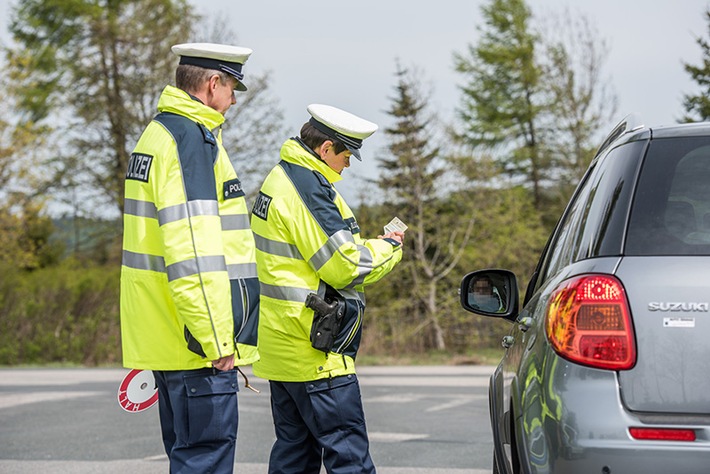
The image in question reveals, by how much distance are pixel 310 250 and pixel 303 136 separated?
0.59 meters

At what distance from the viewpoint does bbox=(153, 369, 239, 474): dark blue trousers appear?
4.12 m

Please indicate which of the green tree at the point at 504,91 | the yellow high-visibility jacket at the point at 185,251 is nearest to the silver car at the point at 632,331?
the yellow high-visibility jacket at the point at 185,251

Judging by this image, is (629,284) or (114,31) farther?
(114,31)

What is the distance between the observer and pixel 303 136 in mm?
5133

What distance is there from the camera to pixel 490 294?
461cm

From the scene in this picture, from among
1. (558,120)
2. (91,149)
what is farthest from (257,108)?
(558,120)

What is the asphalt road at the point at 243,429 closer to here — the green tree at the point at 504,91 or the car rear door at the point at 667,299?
the car rear door at the point at 667,299

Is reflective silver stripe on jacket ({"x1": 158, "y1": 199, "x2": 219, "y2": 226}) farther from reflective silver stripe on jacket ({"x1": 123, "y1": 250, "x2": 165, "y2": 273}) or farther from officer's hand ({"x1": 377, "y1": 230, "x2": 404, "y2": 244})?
officer's hand ({"x1": 377, "y1": 230, "x2": 404, "y2": 244})

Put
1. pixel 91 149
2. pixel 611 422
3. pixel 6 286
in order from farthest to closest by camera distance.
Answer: pixel 91 149, pixel 6 286, pixel 611 422

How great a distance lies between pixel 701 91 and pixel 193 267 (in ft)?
101

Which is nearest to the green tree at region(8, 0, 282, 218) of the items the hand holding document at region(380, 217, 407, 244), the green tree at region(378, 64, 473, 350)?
the green tree at region(378, 64, 473, 350)

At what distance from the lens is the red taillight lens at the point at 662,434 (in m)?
2.81

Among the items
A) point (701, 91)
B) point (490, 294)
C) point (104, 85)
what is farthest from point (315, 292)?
point (104, 85)

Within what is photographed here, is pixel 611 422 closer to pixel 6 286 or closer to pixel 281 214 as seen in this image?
pixel 281 214
